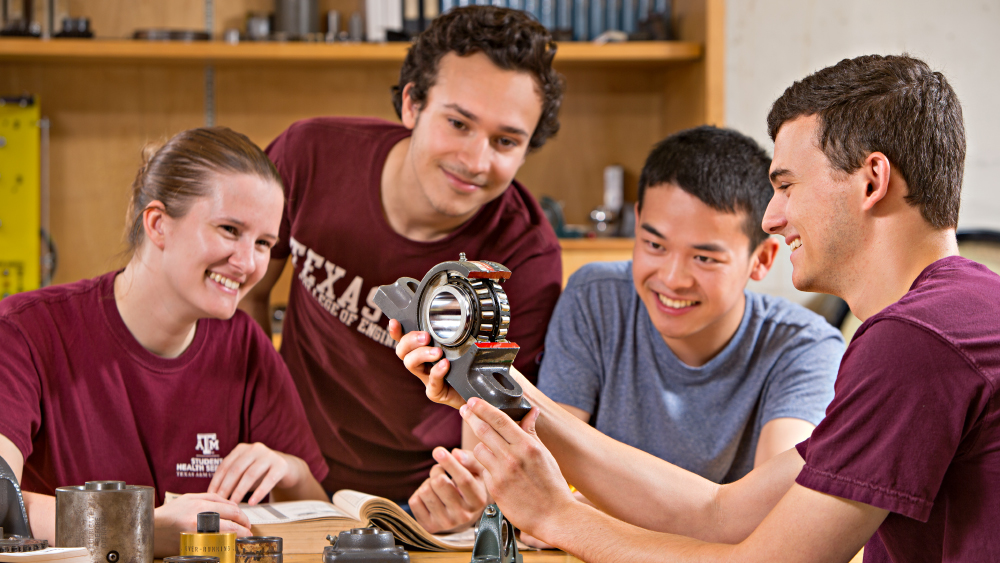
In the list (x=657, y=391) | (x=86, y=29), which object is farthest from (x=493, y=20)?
(x=86, y=29)

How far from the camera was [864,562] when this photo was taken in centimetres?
107

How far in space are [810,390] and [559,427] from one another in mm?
589

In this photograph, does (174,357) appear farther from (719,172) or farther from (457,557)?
(719,172)

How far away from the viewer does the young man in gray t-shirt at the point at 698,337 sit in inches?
63.7

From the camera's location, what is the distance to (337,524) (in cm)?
118

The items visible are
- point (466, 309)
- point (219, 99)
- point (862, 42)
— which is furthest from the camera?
point (862, 42)

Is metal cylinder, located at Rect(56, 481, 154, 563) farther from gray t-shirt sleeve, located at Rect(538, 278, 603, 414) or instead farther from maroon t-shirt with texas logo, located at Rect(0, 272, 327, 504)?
gray t-shirt sleeve, located at Rect(538, 278, 603, 414)

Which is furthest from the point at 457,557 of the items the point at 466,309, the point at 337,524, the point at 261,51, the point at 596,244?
the point at 261,51

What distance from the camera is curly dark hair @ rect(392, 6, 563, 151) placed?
1.78 metres

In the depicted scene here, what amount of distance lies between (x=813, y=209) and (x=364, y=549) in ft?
2.27

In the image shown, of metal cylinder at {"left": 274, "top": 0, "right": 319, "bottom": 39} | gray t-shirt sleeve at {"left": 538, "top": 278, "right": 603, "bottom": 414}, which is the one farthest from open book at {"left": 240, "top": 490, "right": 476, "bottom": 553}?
metal cylinder at {"left": 274, "top": 0, "right": 319, "bottom": 39}

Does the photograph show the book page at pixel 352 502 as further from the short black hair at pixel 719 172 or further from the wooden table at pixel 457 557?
the short black hair at pixel 719 172

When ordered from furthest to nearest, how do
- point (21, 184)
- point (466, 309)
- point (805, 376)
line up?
point (21, 184) → point (805, 376) → point (466, 309)

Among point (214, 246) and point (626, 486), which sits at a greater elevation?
point (214, 246)
